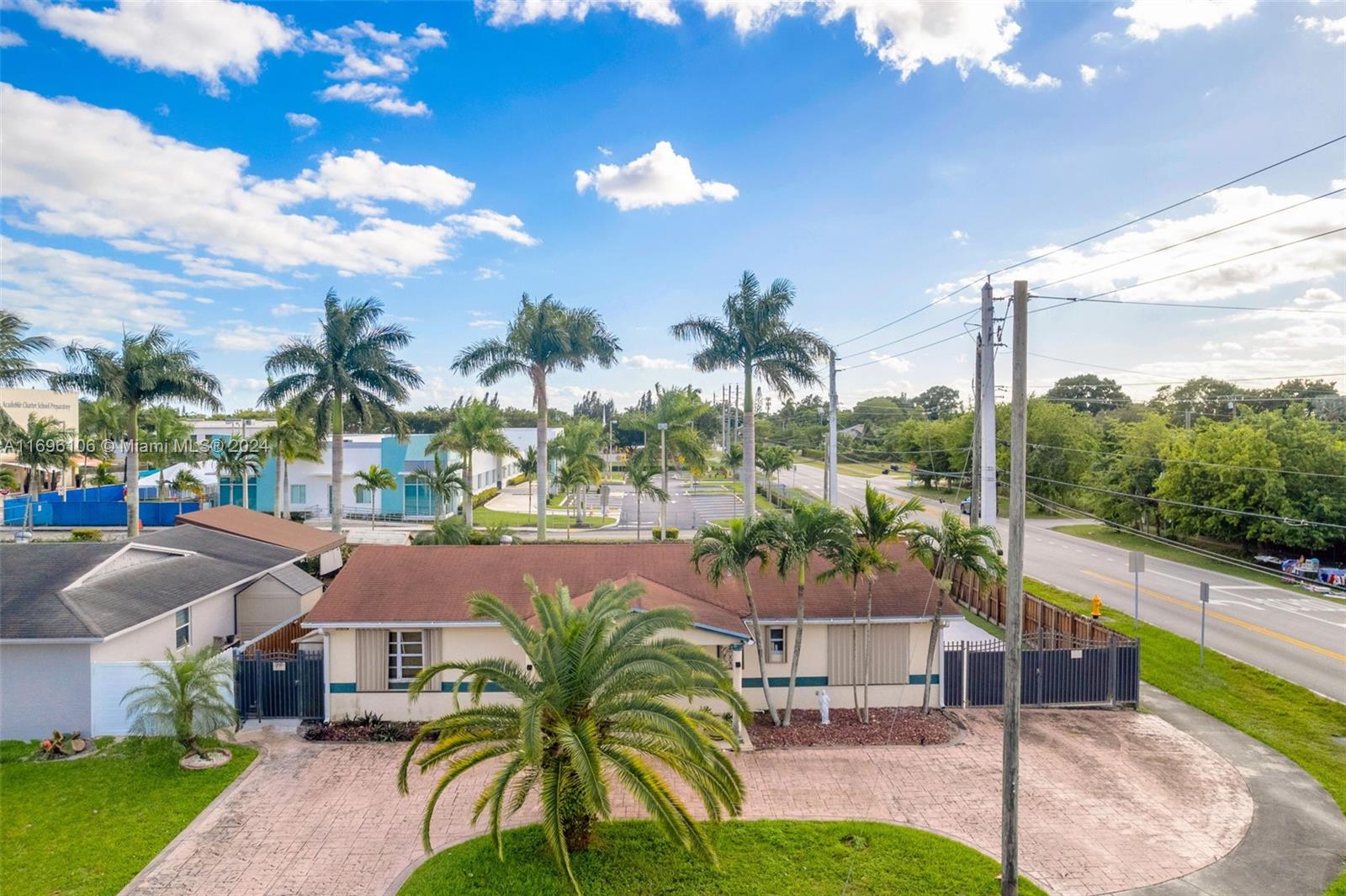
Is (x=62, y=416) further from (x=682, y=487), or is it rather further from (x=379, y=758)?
(x=379, y=758)

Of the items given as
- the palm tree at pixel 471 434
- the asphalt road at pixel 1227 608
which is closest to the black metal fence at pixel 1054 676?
the asphalt road at pixel 1227 608

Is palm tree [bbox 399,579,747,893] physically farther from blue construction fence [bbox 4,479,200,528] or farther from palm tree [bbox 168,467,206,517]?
palm tree [bbox 168,467,206,517]

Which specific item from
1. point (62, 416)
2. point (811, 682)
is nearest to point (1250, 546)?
point (811, 682)

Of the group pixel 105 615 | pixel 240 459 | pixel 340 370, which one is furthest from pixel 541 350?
pixel 240 459

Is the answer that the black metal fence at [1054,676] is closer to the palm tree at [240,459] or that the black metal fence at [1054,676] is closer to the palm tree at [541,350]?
the palm tree at [541,350]

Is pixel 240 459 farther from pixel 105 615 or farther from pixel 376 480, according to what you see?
pixel 105 615

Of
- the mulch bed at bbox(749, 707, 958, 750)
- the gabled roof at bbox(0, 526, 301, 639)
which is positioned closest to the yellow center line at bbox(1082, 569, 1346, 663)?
the mulch bed at bbox(749, 707, 958, 750)
